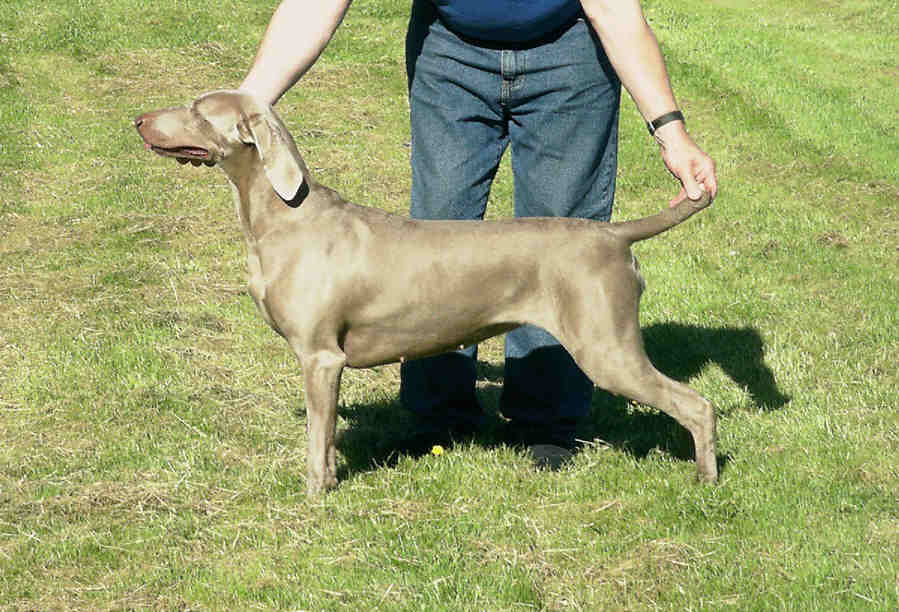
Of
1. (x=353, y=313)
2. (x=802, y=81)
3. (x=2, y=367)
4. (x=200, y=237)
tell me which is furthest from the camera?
(x=802, y=81)

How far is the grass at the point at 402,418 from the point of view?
4250mm

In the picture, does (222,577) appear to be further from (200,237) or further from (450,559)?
(200,237)

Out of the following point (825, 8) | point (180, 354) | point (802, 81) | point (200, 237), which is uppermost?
point (180, 354)

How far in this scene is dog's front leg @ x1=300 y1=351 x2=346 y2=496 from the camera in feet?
14.9

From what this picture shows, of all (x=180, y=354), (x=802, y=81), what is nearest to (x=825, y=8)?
(x=802, y=81)

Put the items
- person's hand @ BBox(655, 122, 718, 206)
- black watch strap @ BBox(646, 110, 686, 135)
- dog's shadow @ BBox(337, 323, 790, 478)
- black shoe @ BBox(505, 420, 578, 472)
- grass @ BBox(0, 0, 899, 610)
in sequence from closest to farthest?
grass @ BBox(0, 0, 899, 610), person's hand @ BBox(655, 122, 718, 206), black watch strap @ BBox(646, 110, 686, 135), black shoe @ BBox(505, 420, 578, 472), dog's shadow @ BBox(337, 323, 790, 478)

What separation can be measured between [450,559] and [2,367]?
135 inches

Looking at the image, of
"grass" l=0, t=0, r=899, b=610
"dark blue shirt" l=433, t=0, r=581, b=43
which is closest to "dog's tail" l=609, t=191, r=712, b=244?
"dark blue shirt" l=433, t=0, r=581, b=43

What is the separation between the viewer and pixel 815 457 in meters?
5.10

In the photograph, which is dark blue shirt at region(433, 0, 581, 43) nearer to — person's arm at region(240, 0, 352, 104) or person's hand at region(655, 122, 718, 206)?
person's arm at region(240, 0, 352, 104)

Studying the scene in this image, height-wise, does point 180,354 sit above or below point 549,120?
below

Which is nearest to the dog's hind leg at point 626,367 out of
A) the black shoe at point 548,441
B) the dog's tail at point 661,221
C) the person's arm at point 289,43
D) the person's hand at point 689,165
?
the dog's tail at point 661,221

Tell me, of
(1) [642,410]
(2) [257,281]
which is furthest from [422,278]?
(1) [642,410]

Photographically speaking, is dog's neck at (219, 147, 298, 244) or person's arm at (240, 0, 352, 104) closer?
dog's neck at (219, 147, 298, 244)
